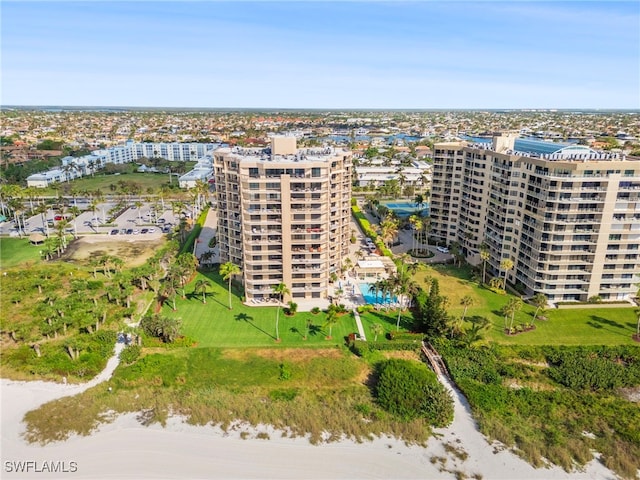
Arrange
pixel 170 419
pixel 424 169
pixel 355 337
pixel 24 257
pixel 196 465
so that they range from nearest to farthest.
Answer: pixel 196 465 → pixel 170 419 → pixel 355 337 → pixel 24 257 → pixel 424 169

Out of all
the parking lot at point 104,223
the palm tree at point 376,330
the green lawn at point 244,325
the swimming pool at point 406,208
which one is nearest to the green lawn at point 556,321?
the palm tree at point 376,330

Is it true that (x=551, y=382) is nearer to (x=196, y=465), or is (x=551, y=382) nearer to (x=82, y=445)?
(x=196, y=465)

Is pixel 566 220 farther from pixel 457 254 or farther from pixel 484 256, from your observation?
pixel 457 254

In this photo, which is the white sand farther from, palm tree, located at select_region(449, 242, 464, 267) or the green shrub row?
palm tree, located at select_region(449, 242, 464, 267)

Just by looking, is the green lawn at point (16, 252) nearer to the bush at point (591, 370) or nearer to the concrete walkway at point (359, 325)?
the concrete walkway at point (359, 325)

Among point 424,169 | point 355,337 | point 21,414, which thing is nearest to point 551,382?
point 355,337

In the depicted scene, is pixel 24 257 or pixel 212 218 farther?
pixel 212 218

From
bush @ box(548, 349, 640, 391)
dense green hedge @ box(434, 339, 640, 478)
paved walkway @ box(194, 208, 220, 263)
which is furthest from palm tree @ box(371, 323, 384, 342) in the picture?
paved walkway @ box(194, 208, 220, 263)
